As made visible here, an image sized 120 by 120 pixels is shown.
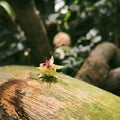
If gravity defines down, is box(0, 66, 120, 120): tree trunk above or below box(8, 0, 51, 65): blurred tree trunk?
below

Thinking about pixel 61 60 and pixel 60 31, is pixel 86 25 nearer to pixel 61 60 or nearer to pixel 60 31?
pixel 60 31

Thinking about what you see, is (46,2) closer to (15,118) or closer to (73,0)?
(73,0)

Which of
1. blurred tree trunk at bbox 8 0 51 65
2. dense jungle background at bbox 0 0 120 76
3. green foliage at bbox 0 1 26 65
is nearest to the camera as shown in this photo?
blurred tree trunk at bbox 8 0 51 65

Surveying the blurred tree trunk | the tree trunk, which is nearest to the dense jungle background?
the blurred tree trunk

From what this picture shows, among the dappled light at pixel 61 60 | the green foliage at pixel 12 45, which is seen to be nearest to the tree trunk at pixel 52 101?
the dappled light at pixel 61 60

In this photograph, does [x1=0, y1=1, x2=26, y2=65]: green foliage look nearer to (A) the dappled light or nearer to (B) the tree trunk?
(A) the dappled light

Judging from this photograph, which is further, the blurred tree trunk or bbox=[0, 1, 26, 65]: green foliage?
bbox=[0, 1, 26, 65]: green foliage

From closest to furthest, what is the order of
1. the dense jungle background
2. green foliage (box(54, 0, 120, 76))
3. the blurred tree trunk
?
the blurred tree trunk, the dense jungle background, green foliage (box(54, 0, 120, 76))

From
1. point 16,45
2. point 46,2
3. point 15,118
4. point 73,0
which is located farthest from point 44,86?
point 46,2
